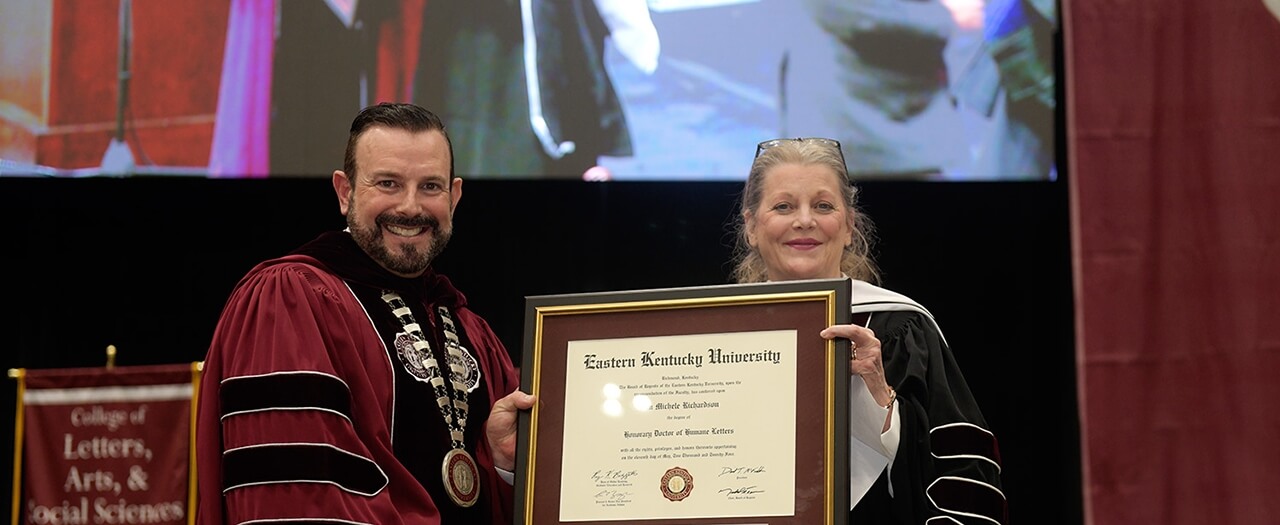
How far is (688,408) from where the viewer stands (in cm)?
325

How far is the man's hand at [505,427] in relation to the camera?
11.0 feet

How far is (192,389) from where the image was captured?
21.3 ft

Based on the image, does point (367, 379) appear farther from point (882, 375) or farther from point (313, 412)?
point (882, 375)

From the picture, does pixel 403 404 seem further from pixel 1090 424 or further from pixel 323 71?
pixel 323 71

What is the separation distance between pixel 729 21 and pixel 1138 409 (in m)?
2.43

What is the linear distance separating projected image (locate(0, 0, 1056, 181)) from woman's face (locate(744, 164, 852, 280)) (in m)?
2.34

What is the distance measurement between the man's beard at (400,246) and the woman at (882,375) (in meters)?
0.86

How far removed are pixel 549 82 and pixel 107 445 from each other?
2.63 m
